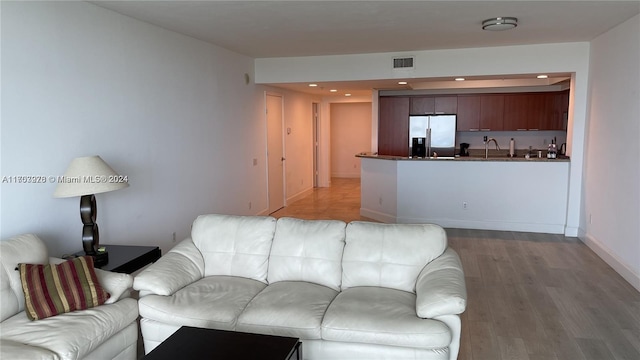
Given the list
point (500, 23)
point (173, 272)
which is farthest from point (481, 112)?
point (173, 272)

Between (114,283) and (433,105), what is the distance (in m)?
7.07

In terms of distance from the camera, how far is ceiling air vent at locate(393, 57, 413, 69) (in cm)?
614

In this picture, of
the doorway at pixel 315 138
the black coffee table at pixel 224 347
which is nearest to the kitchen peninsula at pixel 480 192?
the doorway at pixel 315 138

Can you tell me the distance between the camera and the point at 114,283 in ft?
9.29

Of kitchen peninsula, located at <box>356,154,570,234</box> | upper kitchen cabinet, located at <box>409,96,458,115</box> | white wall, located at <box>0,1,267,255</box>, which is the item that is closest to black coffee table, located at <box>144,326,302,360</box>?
white wall, located at <box>0,1,267,255</box>

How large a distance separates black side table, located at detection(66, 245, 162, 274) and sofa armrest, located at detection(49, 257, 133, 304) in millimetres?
240

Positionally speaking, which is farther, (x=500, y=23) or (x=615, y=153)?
(x=615, y=153)

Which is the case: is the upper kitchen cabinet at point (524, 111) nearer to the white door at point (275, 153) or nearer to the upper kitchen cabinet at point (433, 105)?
the upper kitchen cabinet at point (433, 105)

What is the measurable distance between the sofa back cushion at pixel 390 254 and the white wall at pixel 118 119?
7.46 feet

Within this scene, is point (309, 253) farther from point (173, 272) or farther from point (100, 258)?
point (100, 258)

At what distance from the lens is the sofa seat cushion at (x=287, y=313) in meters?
2.54

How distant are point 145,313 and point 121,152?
184 cm

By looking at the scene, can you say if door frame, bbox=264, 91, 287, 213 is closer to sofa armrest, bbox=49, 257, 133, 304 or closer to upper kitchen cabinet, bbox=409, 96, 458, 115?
upper kitchen cabinet, bbox=409, 96, 458, 115

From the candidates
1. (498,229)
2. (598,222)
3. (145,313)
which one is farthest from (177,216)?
(598,222)
